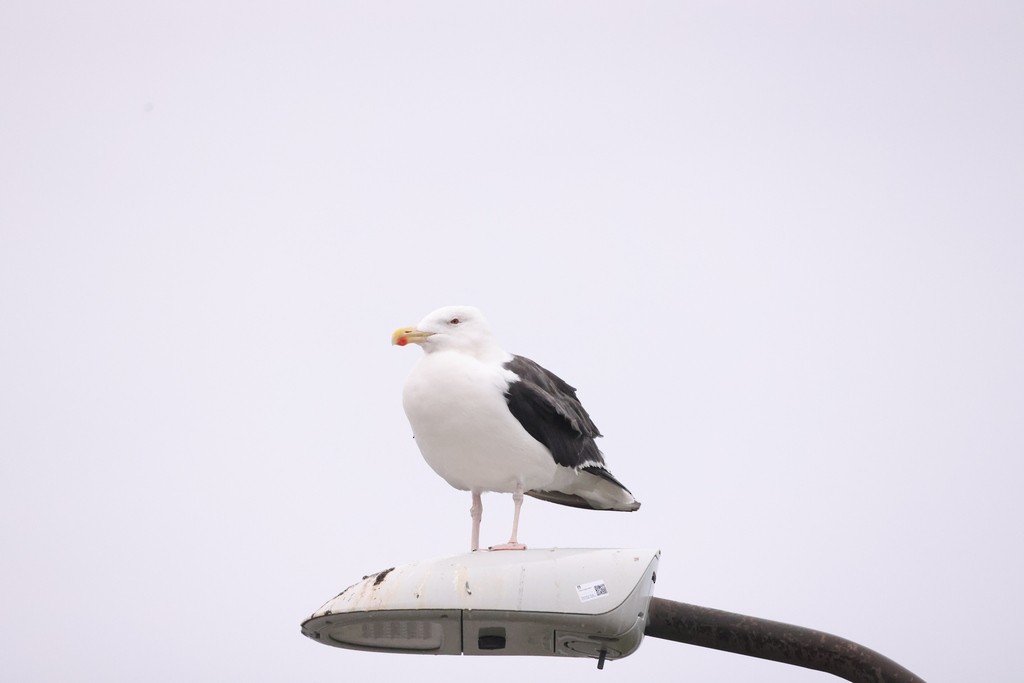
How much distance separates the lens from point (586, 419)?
33.0ft

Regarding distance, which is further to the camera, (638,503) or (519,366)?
(638,503)

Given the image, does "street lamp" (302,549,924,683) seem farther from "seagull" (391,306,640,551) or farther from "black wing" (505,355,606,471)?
"black wing" (505,355,606,471)

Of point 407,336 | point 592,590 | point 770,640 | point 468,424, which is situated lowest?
point 770,640

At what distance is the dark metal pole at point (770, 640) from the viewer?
271 inches

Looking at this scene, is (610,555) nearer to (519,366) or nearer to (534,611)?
(534,611)

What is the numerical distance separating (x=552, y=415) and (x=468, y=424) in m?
0.66

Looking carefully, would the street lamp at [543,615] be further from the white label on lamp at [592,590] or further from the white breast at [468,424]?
the white breast at [468,424]

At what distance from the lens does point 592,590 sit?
7227 mm

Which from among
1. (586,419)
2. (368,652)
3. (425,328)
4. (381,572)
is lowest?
(368,652)

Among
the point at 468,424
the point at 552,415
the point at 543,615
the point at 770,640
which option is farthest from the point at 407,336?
the point at 770,640

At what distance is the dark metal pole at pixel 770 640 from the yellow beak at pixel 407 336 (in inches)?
108

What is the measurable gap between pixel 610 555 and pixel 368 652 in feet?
4.94

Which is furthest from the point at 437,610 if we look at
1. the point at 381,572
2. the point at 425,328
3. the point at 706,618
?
the point at 425,328

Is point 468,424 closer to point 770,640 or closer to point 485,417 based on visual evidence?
point 485,417
